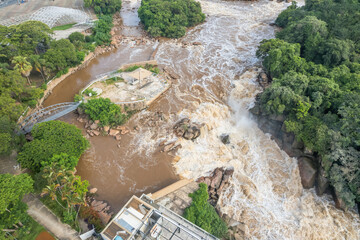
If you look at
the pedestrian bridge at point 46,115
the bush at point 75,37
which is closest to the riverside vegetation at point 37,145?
the pedestrian bridge at point 46,115

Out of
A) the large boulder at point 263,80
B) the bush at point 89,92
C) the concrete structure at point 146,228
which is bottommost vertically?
the bush at point 89,92

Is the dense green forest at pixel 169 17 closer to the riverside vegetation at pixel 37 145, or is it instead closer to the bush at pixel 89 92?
the riverside vegetation at pixel 37 145

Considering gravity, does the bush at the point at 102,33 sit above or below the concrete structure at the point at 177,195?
above

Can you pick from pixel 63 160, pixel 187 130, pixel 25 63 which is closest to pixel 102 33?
pixel 25 63

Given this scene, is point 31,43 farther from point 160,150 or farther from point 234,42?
point 234,42

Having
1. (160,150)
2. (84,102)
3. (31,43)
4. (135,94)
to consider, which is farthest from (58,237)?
(31,43)

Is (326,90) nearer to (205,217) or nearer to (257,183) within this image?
(257,183)
